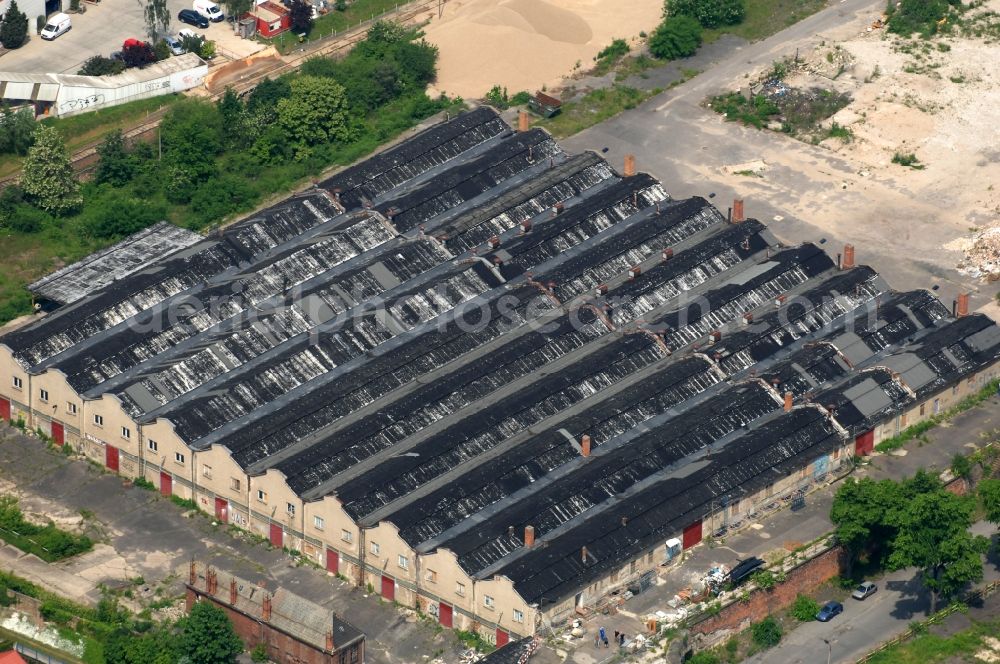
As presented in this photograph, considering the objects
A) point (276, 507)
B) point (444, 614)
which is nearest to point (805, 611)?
point (444, 614)

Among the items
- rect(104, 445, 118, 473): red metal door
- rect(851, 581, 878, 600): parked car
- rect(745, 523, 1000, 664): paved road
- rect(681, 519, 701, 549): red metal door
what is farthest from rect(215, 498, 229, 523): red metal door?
rect(851, 581, 878, 600): parked car

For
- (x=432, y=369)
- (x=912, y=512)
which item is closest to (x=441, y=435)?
(x=432, y=369)

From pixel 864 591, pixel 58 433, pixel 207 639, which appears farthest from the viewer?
pixel 58 433

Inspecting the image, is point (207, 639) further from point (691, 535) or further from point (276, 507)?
point (691, 535)

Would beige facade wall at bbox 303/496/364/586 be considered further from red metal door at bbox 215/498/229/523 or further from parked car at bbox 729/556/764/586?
parked car at bbox 729/556/764/586

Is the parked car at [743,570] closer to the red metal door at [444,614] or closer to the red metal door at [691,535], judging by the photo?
Answer: the red metal door at [691,535]

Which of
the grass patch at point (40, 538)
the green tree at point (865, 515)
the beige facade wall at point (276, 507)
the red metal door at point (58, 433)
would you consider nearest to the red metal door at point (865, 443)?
the green tree at point (865, 515)

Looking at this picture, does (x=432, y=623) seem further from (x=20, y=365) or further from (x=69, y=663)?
(x=20, y=365)
